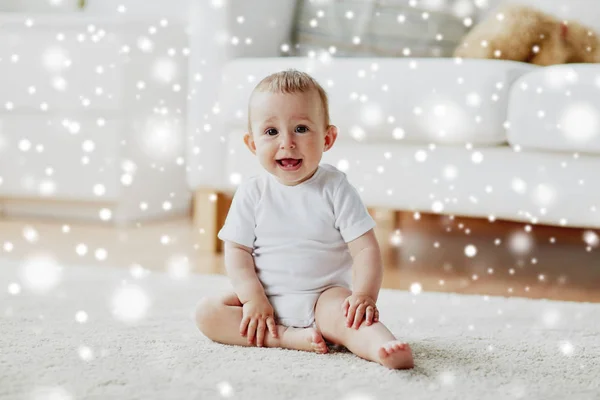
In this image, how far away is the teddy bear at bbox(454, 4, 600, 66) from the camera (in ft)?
5.21

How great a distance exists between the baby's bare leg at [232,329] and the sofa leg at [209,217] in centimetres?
73

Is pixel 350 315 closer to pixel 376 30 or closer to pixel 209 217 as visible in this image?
pixel 209 217

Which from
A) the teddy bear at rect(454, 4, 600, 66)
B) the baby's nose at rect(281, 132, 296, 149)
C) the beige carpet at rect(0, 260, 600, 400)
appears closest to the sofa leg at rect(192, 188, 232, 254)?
the beige carpet at rect(0, 260, 600, 400)

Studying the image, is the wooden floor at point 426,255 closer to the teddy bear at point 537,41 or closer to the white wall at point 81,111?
the white wall at point 81,111

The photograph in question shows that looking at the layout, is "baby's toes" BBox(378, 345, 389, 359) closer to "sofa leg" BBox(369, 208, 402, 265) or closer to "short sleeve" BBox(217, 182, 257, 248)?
"short sleeve" BBox(217, 182, 257, 248)

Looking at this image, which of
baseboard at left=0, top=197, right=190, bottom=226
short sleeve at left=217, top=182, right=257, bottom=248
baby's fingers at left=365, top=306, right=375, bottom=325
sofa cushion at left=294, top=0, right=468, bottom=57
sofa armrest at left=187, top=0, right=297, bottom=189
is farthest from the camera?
baseboard at left=0, top=197, right=190, bottom=226

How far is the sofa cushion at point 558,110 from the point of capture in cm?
120

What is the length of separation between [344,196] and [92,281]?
0.56m

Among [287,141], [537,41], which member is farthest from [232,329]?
[537,41]

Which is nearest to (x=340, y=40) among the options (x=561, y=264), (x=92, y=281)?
(x=561, y=264)

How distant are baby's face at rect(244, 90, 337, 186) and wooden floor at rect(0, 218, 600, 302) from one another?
1.61 feet

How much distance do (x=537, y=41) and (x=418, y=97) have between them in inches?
17.1

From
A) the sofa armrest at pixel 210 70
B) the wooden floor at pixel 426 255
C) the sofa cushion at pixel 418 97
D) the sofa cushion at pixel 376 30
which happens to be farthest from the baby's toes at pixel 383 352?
the sofa cushion at pixel 376 30

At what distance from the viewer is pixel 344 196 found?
89 cm
